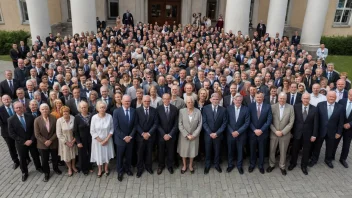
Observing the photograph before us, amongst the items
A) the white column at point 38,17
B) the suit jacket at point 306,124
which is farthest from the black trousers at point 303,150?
the white column at point 38,17

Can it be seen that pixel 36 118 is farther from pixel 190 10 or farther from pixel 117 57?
pixel 190 10

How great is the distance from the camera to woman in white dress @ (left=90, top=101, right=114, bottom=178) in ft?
17.7

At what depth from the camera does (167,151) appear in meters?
6.07

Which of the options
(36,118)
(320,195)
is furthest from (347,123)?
(36,118)

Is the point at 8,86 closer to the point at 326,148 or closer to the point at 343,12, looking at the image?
the point at 326,148

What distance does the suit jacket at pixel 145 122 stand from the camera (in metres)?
5.59

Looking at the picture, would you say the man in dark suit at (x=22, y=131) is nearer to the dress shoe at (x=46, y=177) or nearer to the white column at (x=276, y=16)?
the dress shoe at (x=46, y=177)

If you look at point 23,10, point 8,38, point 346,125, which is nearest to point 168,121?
point 346,125

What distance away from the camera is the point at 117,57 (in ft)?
33.3

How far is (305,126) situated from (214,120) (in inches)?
77.5

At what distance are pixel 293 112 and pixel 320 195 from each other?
171 cm

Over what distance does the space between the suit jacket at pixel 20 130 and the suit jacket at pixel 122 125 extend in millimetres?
1704

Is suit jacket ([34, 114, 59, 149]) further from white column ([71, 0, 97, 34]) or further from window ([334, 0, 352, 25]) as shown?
window ([334, 0, 352, 25])

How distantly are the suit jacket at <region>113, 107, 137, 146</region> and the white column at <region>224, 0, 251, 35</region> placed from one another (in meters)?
11.5
